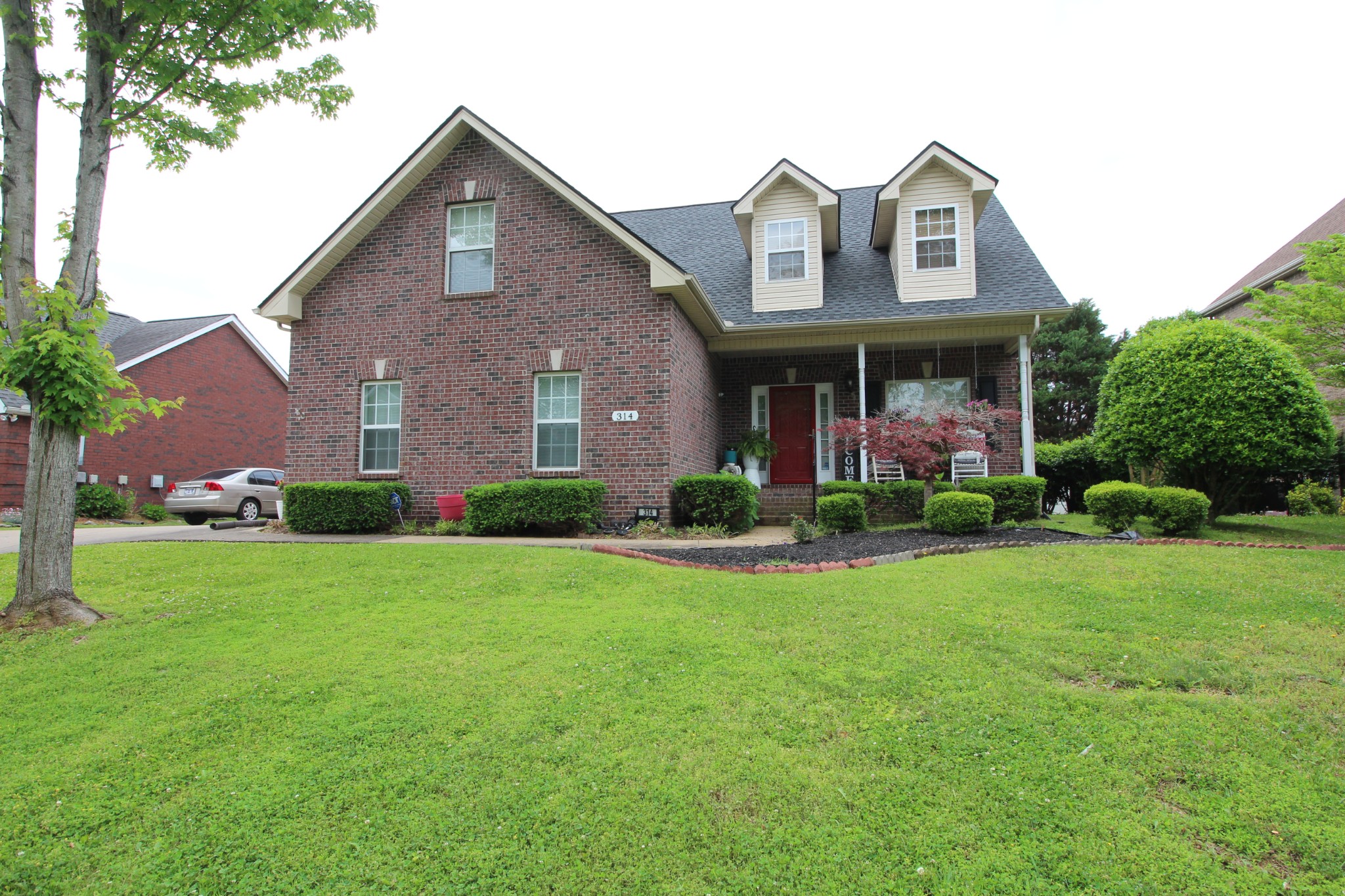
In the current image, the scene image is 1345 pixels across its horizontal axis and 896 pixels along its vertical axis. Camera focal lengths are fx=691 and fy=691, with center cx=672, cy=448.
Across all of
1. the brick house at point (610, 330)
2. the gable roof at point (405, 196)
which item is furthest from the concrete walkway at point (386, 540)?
the gable roof at point (405, 196)

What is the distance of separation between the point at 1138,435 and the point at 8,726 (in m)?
13.4

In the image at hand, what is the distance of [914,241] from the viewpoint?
1370 cm

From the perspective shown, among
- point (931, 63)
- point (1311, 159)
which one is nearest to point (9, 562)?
point (931, 63)

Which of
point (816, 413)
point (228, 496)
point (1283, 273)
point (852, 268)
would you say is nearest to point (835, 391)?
point (816, 413)

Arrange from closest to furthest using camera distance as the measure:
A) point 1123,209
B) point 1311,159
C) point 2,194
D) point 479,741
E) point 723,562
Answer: point 479,741 → point 2,194 → point 723,562 → point 1311,159 → point 1123,209

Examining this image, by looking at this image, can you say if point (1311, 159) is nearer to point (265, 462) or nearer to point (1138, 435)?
point (1138, 435)

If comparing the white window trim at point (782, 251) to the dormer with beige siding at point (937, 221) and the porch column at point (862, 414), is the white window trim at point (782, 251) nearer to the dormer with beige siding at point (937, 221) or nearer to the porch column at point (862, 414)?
the dormer with beige siding at point (937, 221)

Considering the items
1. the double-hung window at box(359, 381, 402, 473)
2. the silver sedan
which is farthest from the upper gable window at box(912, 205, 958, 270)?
the silver sedan

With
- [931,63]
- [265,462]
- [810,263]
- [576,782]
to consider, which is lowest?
[576,782]

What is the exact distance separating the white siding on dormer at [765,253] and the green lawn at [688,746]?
9.35 meters

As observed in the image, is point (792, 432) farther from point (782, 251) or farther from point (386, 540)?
point (386, 540)

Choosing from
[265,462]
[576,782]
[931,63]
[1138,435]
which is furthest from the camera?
[265,462]

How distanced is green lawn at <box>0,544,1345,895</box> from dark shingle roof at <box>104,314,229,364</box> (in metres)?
20.2

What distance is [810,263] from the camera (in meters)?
14.1
